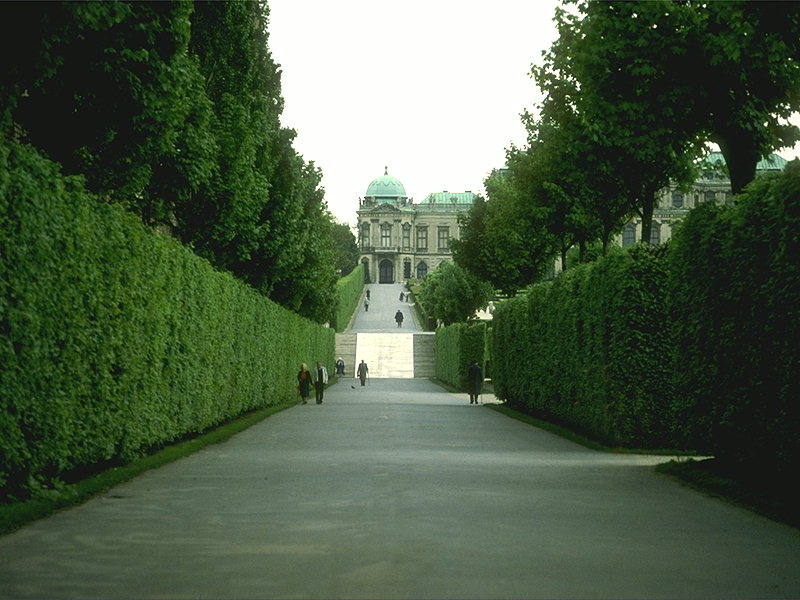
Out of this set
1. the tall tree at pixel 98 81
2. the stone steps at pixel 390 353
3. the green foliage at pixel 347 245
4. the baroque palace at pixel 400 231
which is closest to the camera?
the tall tree at pixel 98 81

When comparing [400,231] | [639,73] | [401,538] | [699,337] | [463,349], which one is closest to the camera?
[401,538]

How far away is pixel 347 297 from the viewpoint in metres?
103

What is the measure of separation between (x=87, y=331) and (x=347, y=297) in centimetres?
9056

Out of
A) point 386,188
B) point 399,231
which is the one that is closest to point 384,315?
point 399,231

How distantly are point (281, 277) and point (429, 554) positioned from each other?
1065 inches

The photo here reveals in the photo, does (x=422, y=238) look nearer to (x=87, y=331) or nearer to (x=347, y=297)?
(x=347, y=297)

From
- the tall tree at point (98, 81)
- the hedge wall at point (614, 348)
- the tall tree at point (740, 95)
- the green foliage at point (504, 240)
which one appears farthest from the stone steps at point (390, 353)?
the tall tree at point (98, 81)

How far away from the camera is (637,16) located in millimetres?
20031

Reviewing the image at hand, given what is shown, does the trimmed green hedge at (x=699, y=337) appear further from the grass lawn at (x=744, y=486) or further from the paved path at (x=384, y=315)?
the paved path at (x=384, y=315)

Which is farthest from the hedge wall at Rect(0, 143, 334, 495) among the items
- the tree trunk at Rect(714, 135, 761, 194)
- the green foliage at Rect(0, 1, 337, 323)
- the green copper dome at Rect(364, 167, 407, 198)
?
the green copper dome at Rect(364, 167, 407, 198)

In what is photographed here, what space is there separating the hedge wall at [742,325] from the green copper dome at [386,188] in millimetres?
157231

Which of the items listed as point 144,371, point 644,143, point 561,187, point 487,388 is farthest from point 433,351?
point 144,371

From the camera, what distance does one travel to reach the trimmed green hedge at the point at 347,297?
87750mm

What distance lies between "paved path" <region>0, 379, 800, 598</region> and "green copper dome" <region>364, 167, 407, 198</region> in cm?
15713
